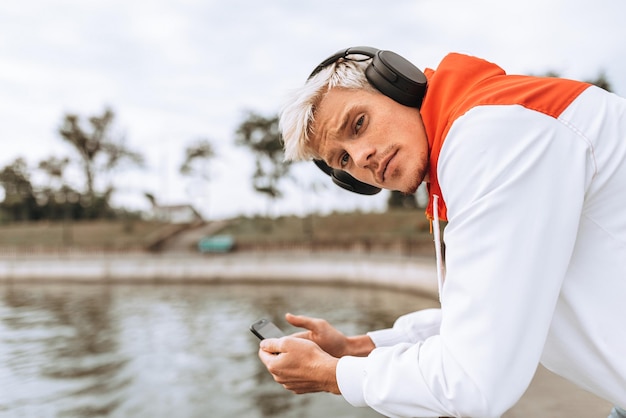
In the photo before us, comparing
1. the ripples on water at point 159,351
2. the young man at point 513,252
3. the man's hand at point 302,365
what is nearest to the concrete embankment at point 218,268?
the ripples on water at point 159,351

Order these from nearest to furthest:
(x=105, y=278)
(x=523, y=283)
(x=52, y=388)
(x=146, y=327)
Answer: (x=523, y=283)
(x=52, y=388)
(x=146, y=327)
(x=105, y=278)

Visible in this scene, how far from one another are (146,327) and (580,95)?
11.4 meters

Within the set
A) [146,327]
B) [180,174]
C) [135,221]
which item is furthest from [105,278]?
[180,174]

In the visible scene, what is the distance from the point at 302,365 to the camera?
118 centimetres

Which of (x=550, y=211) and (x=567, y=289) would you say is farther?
(x=567, y=289)

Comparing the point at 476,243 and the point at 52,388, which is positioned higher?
the point at 476,243

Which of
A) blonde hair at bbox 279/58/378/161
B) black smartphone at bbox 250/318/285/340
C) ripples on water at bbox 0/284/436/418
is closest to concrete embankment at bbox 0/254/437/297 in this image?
ripples on water at bbox 0/284/436/418

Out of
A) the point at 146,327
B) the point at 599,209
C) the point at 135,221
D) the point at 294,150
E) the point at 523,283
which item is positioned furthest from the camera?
the point at 135,221

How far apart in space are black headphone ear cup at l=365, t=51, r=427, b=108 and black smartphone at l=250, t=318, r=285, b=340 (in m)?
0.72

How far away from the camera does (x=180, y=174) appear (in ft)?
138

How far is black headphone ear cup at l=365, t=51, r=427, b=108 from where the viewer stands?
1.28 meters

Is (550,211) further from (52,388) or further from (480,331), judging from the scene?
(52,388)

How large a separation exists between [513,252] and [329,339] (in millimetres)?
832

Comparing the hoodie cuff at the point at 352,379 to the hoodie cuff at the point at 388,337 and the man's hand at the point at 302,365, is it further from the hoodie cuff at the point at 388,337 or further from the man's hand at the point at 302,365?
the hoodie cuff at the point at 388,337
